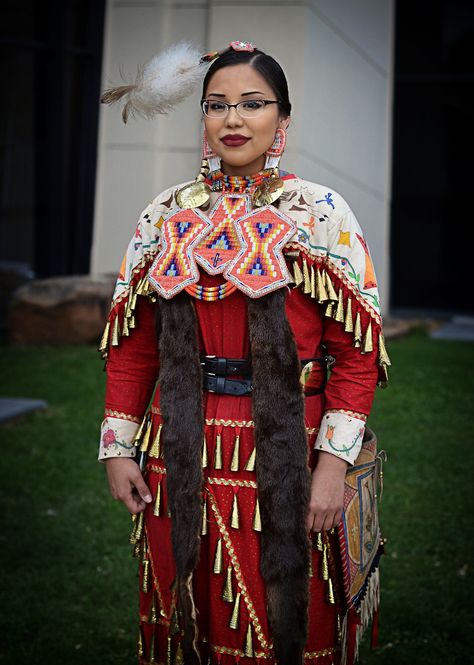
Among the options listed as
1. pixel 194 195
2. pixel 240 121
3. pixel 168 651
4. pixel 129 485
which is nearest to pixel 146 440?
pixel 129 485

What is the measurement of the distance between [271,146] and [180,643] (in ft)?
4.66

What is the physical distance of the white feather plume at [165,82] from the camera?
94.9 inches

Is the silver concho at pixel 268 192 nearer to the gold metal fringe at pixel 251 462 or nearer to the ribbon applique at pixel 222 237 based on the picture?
the ribbon applique at pixel 222 237

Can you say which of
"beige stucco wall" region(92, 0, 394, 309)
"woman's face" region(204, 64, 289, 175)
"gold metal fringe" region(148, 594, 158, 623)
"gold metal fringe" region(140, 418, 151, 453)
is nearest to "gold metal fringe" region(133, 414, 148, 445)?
"gold metal fringe" region(140, 418, 151, 453)

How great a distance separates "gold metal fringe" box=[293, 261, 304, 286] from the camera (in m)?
2.23

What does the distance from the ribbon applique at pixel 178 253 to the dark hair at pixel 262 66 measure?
39 centimetres

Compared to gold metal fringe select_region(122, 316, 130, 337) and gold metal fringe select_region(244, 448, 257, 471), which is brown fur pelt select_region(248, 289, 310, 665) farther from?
gold metal fringe select_region(122, 316, 130, 337)

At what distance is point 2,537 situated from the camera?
451 centimetres

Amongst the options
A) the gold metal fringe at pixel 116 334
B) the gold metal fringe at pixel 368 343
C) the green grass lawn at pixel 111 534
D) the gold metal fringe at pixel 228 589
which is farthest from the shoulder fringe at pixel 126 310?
the green grass lawn at pixel 111 534

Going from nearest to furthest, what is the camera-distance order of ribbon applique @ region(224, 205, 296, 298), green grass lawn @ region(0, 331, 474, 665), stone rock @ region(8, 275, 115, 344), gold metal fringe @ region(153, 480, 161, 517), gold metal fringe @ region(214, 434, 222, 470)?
ribbon applique @ region(224, 205, 296, 298) → gold metal fringe @ region(214, 434, 222, 470) → gold metal fringe @ region(153, 480, 161, 517) → green grass lawn @ region(0, 331, 474, 665) → stone rock @ region(8, 275, 115, 344)

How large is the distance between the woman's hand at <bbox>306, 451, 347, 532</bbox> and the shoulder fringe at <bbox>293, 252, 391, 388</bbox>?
1.04ft

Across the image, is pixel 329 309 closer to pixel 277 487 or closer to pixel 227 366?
pixel 227 366

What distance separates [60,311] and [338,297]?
6.90 m

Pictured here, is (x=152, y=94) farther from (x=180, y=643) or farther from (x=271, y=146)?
(x=180, y=643)
